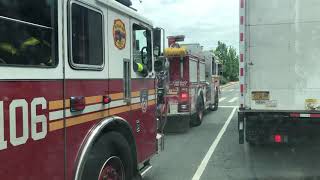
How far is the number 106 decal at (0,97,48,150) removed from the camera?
3564 millimetres

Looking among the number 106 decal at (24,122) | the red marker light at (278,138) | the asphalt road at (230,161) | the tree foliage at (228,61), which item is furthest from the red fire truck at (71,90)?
the tree foliage at (228,61)

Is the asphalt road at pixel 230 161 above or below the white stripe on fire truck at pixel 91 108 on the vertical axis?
below

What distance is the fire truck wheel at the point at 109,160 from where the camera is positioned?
500cm

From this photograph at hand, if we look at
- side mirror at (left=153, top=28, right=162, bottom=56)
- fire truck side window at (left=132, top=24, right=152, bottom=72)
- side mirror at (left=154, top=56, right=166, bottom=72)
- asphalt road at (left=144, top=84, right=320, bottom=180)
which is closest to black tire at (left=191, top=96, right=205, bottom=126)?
asphalt road at (left=144, top=84, right=320, bottom=180)

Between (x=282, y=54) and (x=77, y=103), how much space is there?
485 cm

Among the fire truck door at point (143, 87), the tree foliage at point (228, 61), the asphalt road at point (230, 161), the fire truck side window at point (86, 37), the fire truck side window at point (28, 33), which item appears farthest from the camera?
the tree foliage at point (228, 61)

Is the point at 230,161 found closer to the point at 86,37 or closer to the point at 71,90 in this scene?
the point at 86,37

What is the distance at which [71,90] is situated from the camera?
179 inches

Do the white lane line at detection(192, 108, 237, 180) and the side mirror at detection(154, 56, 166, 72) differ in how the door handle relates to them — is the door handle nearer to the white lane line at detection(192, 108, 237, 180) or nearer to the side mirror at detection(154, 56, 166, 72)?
the side mirror at detection(154, 56, 166, 72)

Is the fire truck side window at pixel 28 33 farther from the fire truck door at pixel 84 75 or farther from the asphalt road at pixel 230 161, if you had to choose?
the asphalt road at pixel 230 161

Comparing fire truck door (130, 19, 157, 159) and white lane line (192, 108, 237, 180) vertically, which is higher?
fire truck door (130, 19, 157, 159)

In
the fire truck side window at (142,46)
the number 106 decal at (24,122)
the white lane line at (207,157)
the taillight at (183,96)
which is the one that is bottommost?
the white lane line at (207,157)

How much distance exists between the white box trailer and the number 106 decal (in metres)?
5.18

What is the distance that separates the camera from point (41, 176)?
4082 mm
